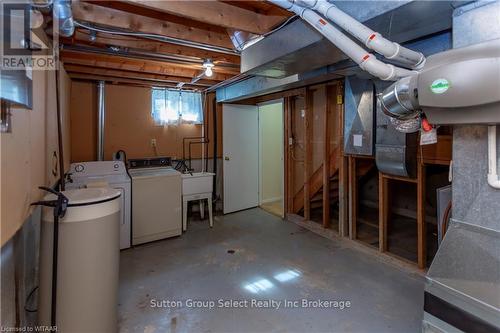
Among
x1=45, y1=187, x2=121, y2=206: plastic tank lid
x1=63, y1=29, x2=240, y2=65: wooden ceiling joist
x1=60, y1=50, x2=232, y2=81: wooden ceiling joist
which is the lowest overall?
x1=45, y1=187, x2=121, y2=206: plastic tank lid

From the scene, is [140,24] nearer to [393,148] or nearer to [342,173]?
[393,148]

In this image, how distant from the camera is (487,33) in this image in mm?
1270

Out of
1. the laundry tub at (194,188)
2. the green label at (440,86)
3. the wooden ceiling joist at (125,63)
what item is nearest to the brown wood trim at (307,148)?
the wooden ceiling joist at (125,63)

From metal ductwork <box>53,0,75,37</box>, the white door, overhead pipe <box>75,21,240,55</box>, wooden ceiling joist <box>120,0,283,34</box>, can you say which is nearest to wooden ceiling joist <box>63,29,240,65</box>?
overhead pipe <box>75,21,240,55</box>

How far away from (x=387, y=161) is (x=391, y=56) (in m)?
1.50

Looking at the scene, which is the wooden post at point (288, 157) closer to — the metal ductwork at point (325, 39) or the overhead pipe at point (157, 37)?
the metal ductwork at point (325, 39)

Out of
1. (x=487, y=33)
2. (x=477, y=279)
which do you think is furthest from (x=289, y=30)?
(x=477, y=279)

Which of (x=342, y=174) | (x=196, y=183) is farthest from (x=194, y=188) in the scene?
(x=342, y=174)

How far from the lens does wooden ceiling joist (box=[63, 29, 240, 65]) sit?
2262 mm

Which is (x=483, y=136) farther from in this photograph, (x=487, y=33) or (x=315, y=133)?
(x=315, y=133)

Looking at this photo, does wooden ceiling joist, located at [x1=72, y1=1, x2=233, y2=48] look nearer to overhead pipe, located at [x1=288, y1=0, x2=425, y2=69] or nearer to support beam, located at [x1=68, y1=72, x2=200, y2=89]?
overhead pipe, located at [x1=288, y1=0, x2=425, y2=69]

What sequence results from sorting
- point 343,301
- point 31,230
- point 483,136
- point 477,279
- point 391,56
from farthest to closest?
Answer: point 343,301 → point 31,230 → point 391,56 → point 483,136 → point 477,279

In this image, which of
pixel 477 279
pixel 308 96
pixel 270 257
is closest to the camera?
pixel 477 279

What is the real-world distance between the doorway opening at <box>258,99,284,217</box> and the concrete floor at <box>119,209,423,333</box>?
164 cm
